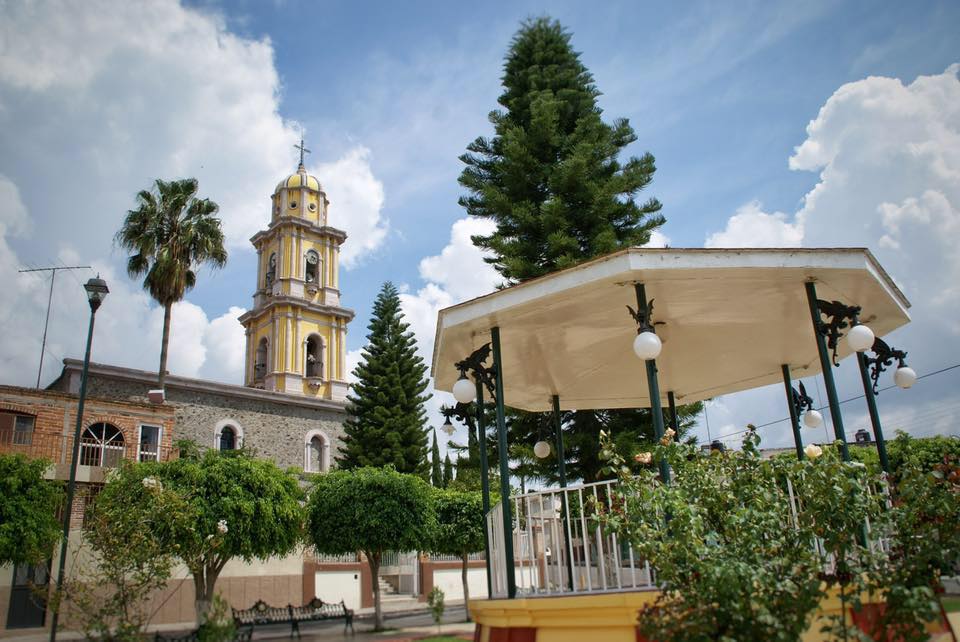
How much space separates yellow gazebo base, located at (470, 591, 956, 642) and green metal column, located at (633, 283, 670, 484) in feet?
2.77

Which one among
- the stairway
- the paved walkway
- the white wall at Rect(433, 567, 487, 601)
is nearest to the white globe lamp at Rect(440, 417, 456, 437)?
the paved walkway

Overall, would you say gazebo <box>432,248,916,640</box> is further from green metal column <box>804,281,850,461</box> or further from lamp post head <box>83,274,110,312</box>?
lamp post head <box>83,274,110,312</box>

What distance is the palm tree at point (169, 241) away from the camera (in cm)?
2392

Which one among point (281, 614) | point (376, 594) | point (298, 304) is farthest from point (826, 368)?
point (298, 304)

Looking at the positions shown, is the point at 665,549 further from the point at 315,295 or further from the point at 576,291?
the point at 315,295

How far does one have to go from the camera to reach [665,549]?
10.9 ft

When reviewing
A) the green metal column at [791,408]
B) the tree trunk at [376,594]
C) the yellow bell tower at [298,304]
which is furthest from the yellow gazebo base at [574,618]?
the yellow bell tower at [298,304]

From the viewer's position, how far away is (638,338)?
5051 millimetres

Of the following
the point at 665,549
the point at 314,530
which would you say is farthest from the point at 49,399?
the point at 665,549

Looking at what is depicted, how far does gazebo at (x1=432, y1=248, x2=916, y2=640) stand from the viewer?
16.6ft

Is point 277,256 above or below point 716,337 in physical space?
above

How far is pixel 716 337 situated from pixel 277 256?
98.3 ft

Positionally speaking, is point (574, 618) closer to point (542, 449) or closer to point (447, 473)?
point (542, 449)

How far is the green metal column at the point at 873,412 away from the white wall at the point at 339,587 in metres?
20.6
